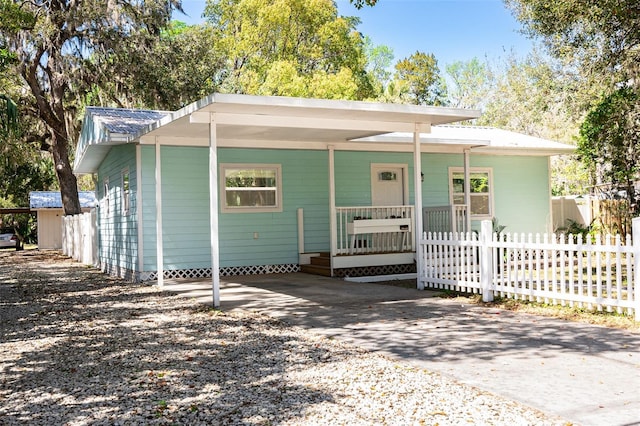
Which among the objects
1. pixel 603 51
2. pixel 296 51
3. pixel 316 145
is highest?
pixel 296 51

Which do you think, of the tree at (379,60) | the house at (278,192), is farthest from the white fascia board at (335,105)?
the tree at (379,60)

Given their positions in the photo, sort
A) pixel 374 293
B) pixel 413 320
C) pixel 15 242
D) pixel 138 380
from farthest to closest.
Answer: pixel 15 242, pixel 374 293, pixel 413 320, pixel 138 380

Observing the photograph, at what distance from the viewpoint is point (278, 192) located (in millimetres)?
13664

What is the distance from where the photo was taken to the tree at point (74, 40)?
1936 cm

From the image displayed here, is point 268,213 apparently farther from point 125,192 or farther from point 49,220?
point 49,220

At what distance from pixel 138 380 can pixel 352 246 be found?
26.3 ft

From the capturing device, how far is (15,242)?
108ft

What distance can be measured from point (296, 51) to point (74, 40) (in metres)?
12.0

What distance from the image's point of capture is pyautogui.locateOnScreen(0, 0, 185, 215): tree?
1936cm

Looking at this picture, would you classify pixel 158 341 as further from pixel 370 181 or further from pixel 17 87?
pixel 17 87

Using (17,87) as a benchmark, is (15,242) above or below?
below

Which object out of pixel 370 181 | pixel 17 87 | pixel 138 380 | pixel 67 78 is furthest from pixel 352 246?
pixel 17 87

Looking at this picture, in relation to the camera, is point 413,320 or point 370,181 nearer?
point 413,320

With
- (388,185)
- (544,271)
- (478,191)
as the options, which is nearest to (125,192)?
(388,185)
